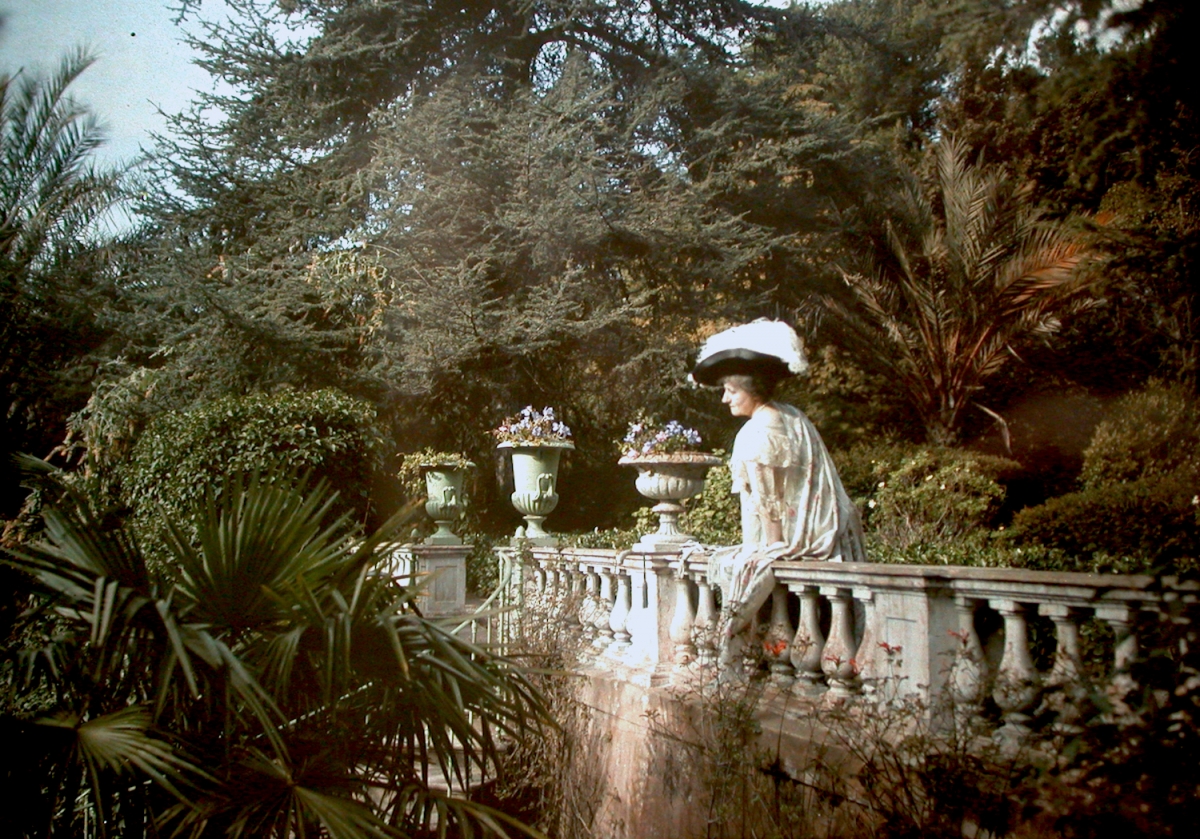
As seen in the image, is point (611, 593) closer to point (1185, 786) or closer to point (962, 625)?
point (962, 625)

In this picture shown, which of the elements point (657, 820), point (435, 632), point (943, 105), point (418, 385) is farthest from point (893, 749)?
point (943, 105)

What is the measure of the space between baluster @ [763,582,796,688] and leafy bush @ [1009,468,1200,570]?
131 inches

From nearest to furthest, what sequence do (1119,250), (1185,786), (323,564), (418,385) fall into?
(1185,786)
(1119,250)
(323,564)
(418,385)

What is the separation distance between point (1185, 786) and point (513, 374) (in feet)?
41.6

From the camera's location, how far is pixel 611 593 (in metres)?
6.50

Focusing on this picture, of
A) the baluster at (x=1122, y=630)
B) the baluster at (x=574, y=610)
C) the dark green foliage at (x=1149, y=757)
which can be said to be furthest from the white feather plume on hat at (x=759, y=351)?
the dark green foliage at (x=1149, y=757)

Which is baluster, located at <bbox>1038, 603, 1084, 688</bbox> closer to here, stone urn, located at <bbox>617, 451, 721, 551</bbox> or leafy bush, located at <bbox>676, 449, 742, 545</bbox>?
stone urn, located at <bbox>617, 451, 721, 551</bbox>

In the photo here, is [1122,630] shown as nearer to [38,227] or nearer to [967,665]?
[967,665]

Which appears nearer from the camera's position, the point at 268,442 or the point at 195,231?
the point at 268,442

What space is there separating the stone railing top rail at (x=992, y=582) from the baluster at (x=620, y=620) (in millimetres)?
1882

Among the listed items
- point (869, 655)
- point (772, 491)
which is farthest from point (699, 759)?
point (772, 491)

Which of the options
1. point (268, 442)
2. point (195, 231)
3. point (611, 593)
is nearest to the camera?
point (611, 593)

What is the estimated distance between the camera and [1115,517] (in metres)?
7.45

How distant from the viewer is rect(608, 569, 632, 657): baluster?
603cm
